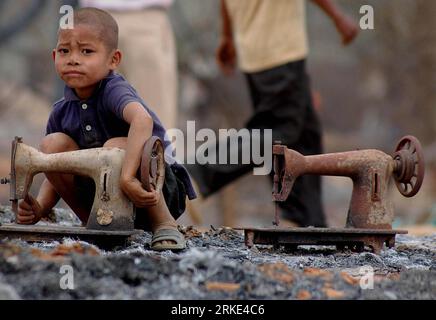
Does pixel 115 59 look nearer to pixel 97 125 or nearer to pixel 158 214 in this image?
pixel 97 125

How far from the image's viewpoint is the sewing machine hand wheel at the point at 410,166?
392 centimetres

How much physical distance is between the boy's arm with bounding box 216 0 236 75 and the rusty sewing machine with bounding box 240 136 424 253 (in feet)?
8.48

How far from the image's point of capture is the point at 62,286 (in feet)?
8.85

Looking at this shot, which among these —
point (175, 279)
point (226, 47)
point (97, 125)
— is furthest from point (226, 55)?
point (175, 279)

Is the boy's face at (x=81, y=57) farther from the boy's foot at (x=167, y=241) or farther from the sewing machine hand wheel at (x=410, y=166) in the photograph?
the sewing machine hand wheel at (x=410, y=166)

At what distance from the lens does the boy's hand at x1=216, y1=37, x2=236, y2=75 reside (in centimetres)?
652

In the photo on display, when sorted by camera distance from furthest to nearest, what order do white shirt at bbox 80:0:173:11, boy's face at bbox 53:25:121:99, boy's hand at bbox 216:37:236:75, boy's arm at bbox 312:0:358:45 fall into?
white shirt at bbox 80:0:173:11
boy's hand at bbox 216:37:236:75
boy's arm at bbox 312:0:358:45
boy's face at bbox 53:25:121:99

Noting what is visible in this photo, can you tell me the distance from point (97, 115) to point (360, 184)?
116cm

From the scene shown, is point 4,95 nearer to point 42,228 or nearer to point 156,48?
point 156,48

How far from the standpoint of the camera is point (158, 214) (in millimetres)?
3713

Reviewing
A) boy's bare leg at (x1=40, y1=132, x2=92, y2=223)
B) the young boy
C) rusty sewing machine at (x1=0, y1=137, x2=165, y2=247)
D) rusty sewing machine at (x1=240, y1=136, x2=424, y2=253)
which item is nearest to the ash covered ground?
rusty sewing machine at (x1=0, y1=137, x2=165, y2=247)

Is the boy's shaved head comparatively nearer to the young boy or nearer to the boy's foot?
the young boy

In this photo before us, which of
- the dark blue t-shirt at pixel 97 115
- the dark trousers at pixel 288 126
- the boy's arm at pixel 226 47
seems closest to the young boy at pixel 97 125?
Result: the dark blue t-shirt at pixel 97 115
